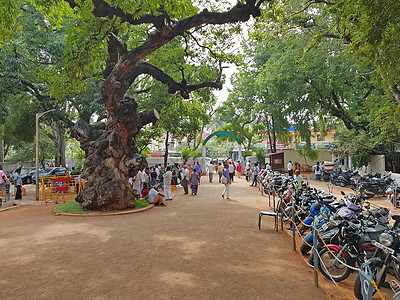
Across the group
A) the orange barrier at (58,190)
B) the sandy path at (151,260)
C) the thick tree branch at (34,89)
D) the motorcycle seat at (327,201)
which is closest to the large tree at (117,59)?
the sandy path at (151,260)

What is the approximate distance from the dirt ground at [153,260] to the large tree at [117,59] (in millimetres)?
2162

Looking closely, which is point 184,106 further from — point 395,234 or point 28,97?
point 395,234

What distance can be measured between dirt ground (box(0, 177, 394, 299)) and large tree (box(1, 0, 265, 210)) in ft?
7.09

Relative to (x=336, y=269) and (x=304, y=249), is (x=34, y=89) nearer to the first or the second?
(x=304, y=249)

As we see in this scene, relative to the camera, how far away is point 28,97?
1794cm

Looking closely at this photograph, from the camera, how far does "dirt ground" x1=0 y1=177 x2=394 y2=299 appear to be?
426 cm

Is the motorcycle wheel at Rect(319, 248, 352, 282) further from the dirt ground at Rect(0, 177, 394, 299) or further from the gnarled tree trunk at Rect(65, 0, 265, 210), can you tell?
the gnarled tree trunk at Rect(65, 0, 265, 210)

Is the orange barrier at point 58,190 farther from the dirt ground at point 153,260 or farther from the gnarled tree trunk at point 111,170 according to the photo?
the dirt ground at point 153,260

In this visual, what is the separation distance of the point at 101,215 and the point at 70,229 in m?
1.89

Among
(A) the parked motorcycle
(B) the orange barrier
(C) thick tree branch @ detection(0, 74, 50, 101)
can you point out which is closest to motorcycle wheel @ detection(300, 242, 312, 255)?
(A) the parked motorcycle

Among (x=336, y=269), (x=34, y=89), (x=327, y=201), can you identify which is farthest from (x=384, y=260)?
(x=34, y=89)

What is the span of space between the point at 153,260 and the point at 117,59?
810 cm

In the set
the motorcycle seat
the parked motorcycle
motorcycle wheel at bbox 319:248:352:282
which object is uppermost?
the motorcycle seat

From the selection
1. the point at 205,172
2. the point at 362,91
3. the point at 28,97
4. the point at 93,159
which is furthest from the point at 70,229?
the point at 205,172
